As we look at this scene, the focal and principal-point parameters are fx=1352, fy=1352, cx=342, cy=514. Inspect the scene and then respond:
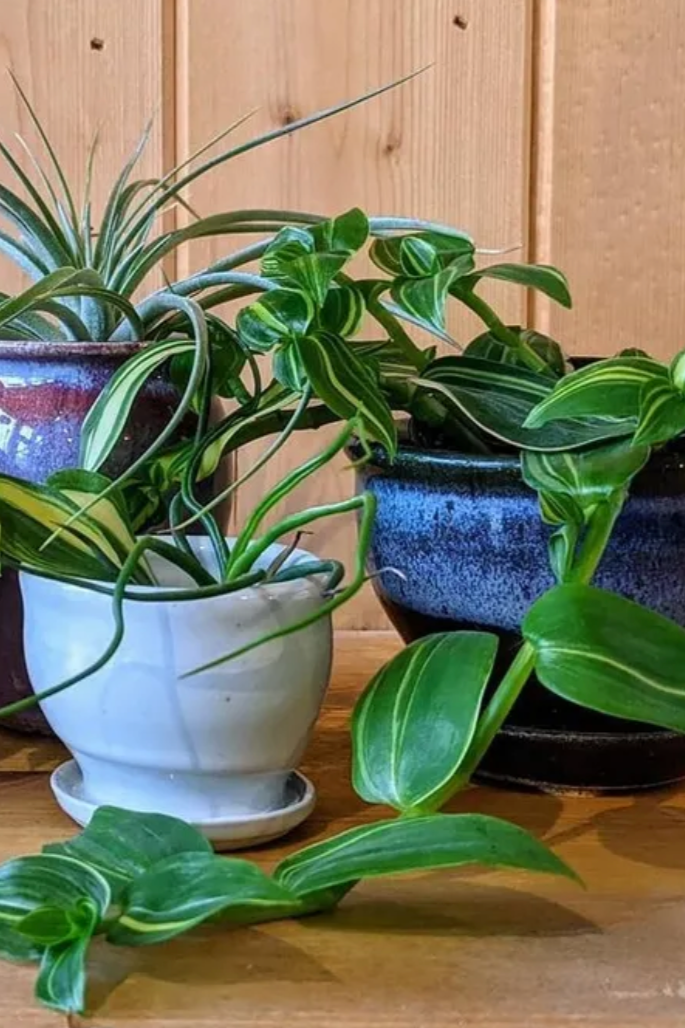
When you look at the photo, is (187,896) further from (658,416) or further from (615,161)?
(615,161)

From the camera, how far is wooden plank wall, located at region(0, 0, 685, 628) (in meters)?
0.91

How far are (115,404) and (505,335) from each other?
0.19 m

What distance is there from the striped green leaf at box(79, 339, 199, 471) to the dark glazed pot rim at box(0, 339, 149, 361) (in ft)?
0.16

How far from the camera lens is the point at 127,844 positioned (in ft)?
1.53

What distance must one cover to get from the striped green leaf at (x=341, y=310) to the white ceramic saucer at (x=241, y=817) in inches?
7.4

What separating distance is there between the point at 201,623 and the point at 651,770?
0.23 metres

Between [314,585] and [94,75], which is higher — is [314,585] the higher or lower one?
the lower one

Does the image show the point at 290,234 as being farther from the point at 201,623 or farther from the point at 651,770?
the point at 651,770

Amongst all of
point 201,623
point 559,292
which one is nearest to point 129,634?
point 201,623

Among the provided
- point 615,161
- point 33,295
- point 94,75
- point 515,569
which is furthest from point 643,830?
point 94,75

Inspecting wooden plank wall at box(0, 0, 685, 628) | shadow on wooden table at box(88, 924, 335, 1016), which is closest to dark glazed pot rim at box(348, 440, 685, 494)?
→ shadow on wooden table at box(88, 924, 335, 1016)

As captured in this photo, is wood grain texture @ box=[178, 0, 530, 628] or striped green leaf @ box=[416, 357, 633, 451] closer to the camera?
striped green leaf @ box=[416, 357, 633, 451]

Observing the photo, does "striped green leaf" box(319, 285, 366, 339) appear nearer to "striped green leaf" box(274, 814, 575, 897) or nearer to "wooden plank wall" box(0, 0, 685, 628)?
"striped green leaf" box(274, 814, 575, 897)

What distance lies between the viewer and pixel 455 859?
428 millimetres
